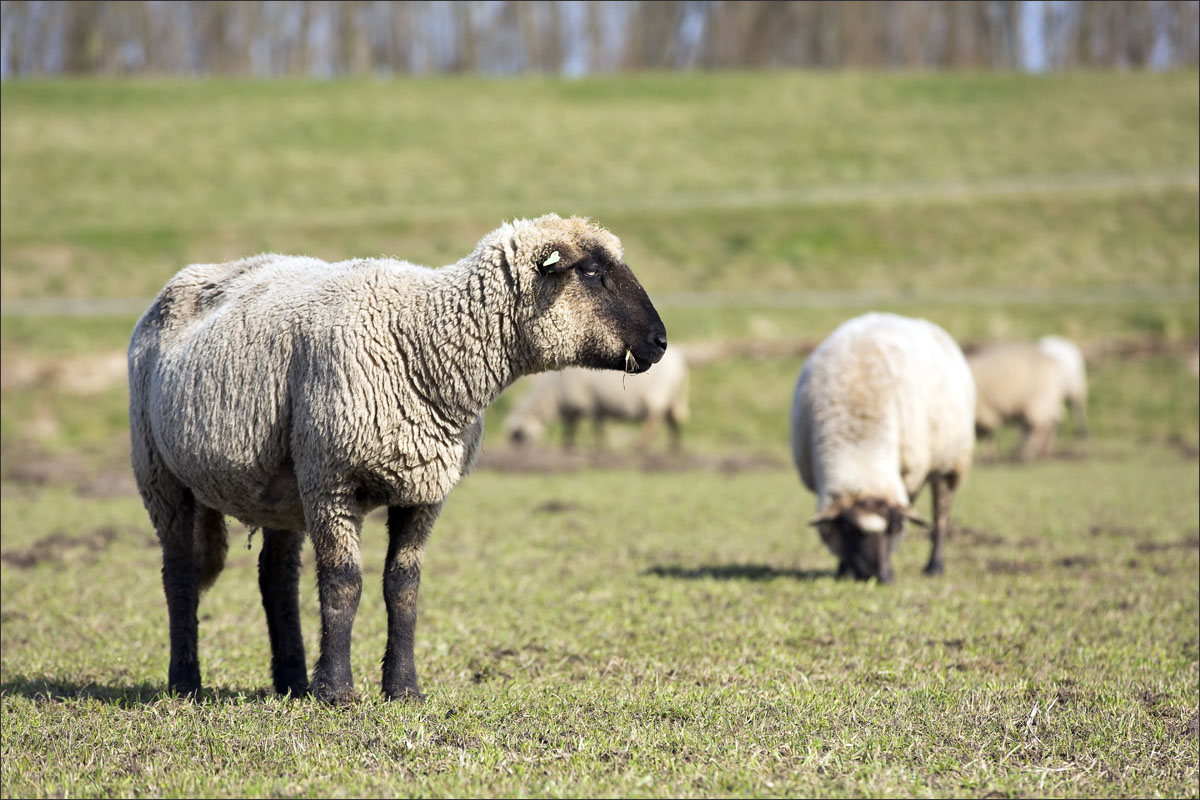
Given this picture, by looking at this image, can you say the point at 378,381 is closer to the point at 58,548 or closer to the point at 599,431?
the point at 58,548

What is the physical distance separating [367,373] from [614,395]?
19832mm

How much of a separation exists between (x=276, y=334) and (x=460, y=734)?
7.92ft

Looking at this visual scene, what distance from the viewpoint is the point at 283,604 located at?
6.96 metres

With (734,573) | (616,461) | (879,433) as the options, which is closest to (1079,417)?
(616,461)

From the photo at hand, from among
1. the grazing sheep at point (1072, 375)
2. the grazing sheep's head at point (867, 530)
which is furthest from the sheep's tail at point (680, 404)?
the grazing sheep's head at point (867, 530)

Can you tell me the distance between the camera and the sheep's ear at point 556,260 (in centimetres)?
595

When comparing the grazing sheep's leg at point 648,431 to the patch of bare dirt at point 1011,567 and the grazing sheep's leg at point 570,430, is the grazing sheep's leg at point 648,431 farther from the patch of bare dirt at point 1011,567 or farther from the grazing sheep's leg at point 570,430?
the patch of bare dirt at point 1011,567

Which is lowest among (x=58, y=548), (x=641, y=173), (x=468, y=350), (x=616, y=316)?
(x=58, y=548)

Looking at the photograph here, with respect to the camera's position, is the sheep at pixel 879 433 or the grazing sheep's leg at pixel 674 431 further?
the grazing sheep's leg at pixel 674 431

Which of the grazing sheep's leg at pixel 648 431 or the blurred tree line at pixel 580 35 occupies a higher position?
the blurred tree line at pixel 580 35

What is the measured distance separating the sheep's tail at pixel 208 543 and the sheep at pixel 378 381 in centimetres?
47

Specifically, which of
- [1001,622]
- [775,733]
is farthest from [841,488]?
[775,733]

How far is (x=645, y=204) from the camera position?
147 ft

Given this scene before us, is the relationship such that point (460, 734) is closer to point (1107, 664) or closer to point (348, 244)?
point (1107, 664)
